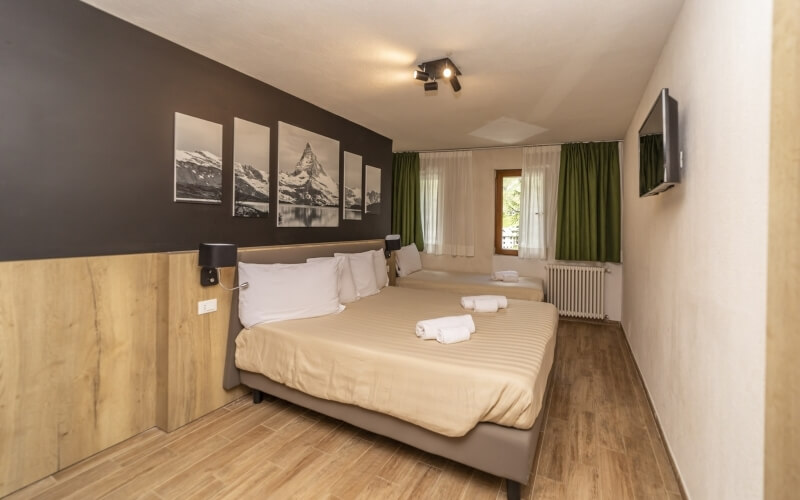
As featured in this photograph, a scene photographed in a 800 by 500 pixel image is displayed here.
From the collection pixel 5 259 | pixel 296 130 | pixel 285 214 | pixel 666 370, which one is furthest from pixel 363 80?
pixel 666 370

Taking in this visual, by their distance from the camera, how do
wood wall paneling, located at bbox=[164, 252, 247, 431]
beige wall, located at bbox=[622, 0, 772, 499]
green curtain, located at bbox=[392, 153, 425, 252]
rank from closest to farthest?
beige wall, located at bbox=[622, 0, 772, 499]
wood wall paneling, located at bbox=[164, 252, 247, 431]
green curtain, located at bbox=[392, 153, 425, 252]

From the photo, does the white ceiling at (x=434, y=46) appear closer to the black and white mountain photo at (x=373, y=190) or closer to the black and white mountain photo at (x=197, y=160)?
the black and white mountain photo at (x=197, y=160)

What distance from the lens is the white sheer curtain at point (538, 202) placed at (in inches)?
207

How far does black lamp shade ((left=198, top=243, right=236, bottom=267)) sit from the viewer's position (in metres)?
2.30

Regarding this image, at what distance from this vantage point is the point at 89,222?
2.05 metres

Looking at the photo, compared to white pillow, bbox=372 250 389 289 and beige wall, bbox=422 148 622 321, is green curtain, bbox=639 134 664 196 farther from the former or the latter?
beige wall, bbox=422 148 622 321

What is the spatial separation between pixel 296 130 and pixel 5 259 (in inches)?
87.8

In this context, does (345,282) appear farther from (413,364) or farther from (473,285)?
(473,285)

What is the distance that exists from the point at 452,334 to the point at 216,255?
157 centimetres

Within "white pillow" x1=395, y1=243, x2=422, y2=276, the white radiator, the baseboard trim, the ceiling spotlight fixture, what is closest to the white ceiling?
the ceiling spotlight fixture

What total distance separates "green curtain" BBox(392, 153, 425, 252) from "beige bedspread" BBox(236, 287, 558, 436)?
3300 mm

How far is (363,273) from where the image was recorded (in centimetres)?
370

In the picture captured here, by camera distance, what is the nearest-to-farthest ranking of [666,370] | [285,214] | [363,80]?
[666,370], [363,80], [285,214]

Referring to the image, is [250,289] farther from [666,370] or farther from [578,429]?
[666,370]
